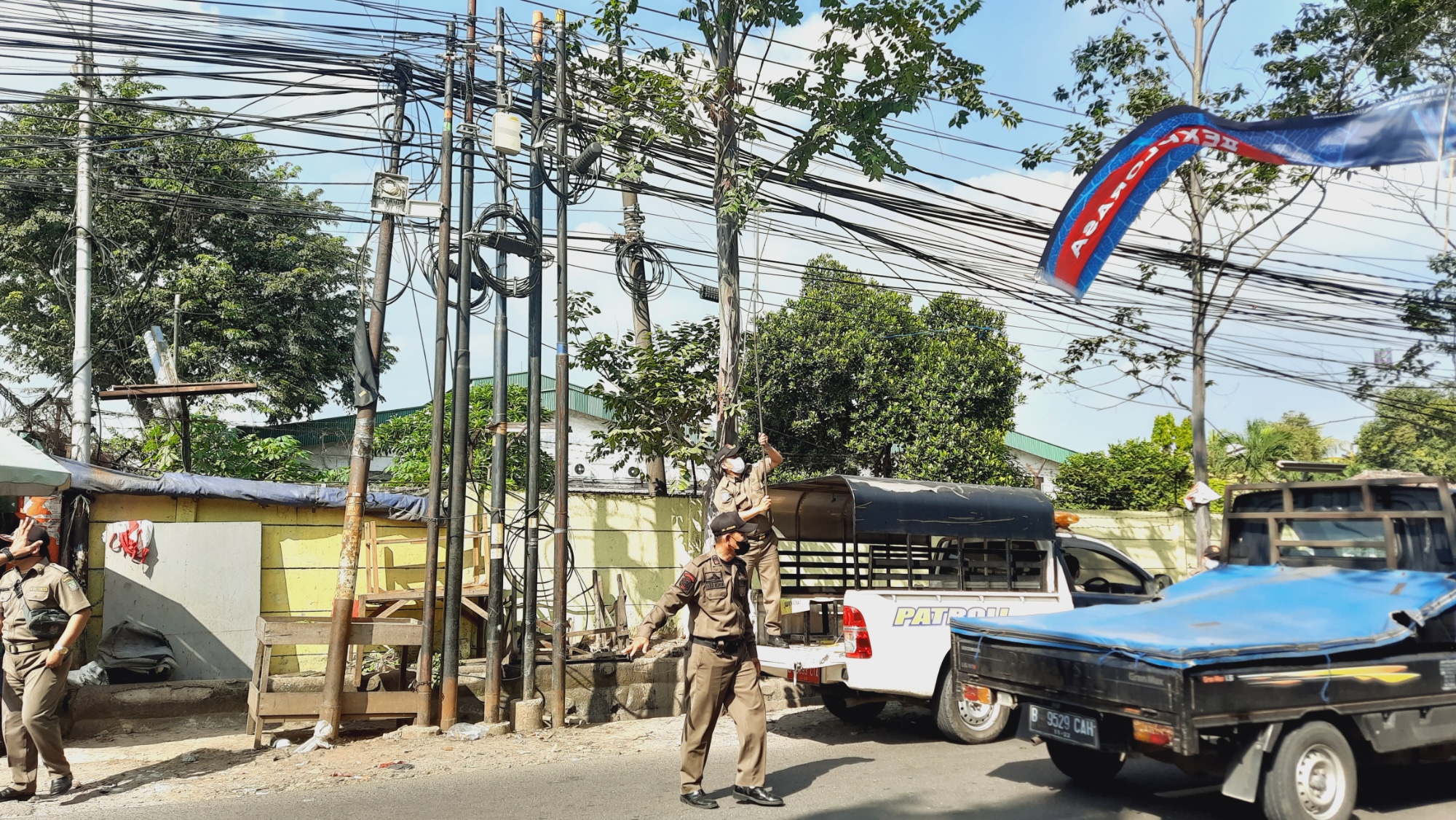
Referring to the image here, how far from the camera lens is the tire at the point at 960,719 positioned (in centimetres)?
766

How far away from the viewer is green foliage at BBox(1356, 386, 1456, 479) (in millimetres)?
24047

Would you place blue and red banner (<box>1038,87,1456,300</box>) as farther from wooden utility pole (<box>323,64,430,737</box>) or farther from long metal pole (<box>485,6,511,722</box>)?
wooden utility pole (<box>323,64,430,737</box>)

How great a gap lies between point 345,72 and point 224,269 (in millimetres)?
11476

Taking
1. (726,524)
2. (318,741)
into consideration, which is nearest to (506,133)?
(726,524)

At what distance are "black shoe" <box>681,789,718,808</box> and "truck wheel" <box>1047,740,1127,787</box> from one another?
219 centimetres

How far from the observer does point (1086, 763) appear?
6.31 meters

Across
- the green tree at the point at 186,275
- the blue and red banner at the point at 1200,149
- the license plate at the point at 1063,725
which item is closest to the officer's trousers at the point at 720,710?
the license plate at the point at 1063,725

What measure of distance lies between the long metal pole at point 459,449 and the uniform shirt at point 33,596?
8.76ft

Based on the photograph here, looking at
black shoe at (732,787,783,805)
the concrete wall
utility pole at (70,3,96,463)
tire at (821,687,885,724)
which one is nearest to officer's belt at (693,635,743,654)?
black shoe at (732,787,783,805)

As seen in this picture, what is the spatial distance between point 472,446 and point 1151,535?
1159 centimetres

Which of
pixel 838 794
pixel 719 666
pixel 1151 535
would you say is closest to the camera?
pixel 719 666

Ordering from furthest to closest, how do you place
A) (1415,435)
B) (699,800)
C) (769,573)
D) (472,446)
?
(1415,435)
(472,446)
(769,573)
(699,800)

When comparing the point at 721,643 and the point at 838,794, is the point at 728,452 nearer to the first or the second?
the point at 721,643

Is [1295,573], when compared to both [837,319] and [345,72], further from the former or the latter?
[837,319]
